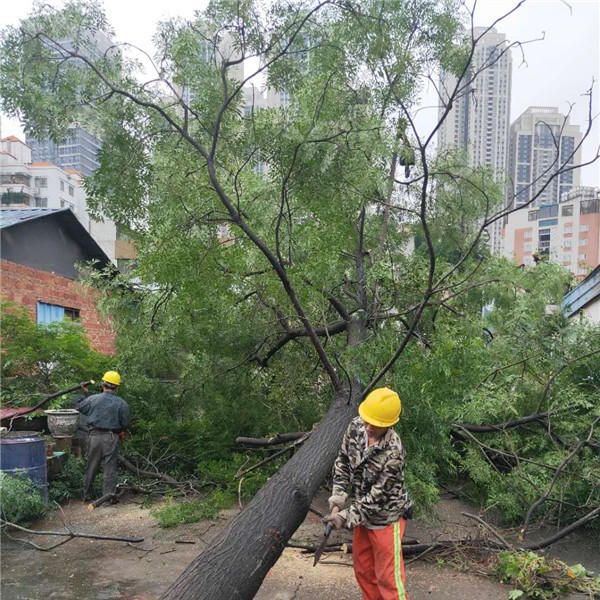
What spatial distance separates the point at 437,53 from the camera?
7.13 metres

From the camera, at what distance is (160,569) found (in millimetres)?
4664

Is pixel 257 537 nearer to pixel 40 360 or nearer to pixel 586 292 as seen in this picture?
pixel 40 360


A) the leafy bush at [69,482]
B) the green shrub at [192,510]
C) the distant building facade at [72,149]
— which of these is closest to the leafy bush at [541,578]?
the green shrub at [192,510]

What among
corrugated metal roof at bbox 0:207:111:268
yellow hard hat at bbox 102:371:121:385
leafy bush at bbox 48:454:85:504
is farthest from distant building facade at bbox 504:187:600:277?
leafy bush at bbox 48:454:85:504

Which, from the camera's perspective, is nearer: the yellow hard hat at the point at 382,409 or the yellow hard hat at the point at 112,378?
the yellow hard hat at the point at 382,409

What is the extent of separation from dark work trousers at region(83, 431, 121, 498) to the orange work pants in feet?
12.4

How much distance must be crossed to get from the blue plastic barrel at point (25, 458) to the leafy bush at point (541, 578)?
4346 millimetres

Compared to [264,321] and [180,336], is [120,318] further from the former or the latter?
[264,321]

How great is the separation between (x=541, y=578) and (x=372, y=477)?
65.2 inches

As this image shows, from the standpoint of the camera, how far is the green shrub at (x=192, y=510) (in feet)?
18.7

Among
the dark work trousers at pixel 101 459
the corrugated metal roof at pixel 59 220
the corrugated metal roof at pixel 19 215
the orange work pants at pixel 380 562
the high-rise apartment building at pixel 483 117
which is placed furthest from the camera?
the corrugated metal roof at pixel 59 220

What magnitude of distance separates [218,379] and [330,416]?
Answer: 7.12 feet

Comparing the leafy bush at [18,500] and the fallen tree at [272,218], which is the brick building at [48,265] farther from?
the leafy bush at [18,500]

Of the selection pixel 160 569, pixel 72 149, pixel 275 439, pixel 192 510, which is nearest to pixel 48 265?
pixel 72 149
